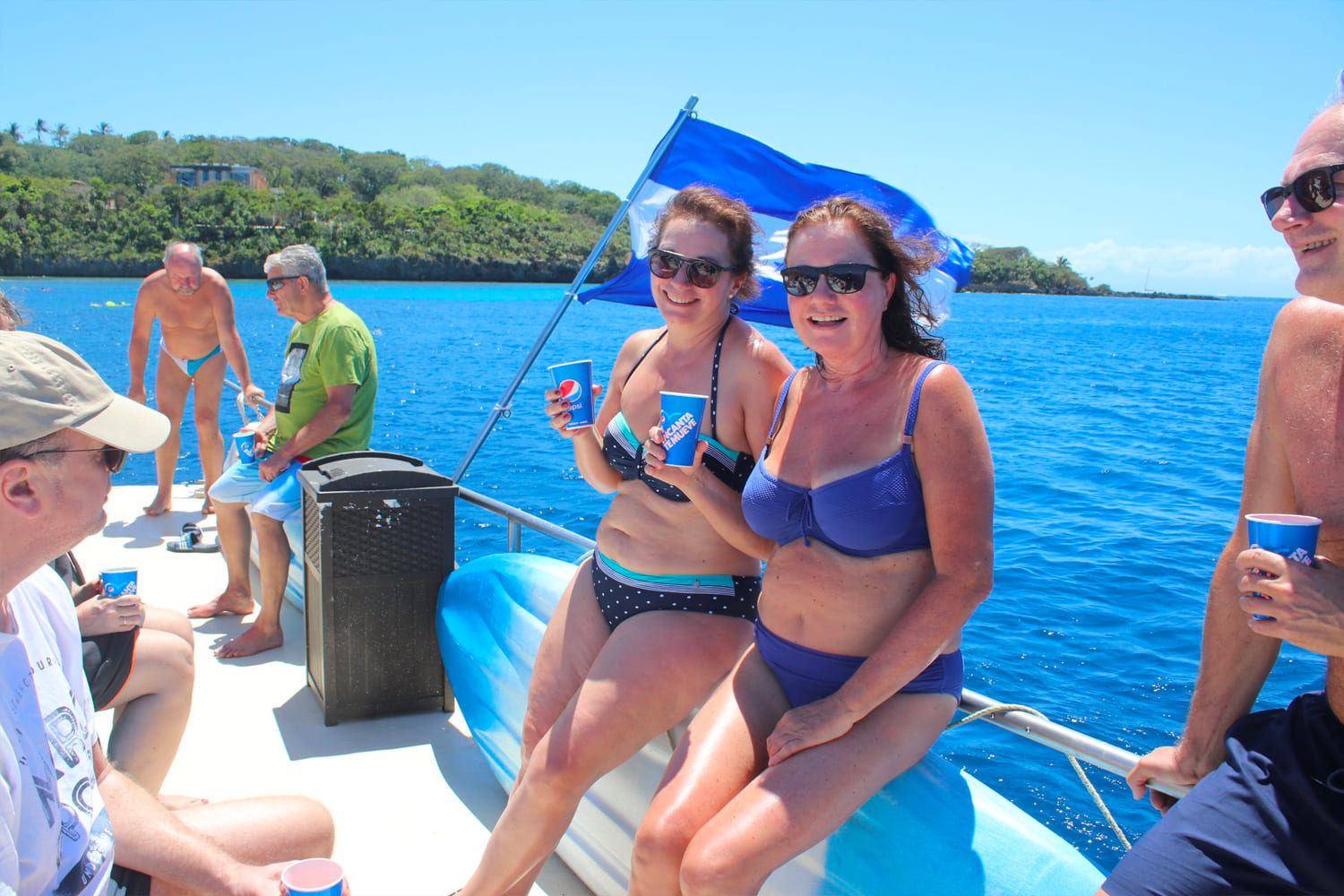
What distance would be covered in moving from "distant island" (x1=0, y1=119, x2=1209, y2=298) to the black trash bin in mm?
26082

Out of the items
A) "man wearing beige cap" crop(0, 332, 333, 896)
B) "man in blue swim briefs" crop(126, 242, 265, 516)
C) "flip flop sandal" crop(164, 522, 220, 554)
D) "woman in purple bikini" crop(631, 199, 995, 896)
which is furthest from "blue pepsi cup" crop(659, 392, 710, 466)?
"man in blue swim briefs" crop(126, 242, 265, 516)

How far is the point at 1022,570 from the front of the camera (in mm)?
10484

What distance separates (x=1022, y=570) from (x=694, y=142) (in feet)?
26.4

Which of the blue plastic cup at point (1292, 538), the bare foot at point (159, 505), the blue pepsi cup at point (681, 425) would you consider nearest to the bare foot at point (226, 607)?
the bare foot at point (159, 505)

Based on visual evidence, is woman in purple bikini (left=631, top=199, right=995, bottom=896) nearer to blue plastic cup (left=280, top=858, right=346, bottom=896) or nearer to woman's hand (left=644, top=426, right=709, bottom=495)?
woman's hand (left=644, top=426, right=709, bottom=495)

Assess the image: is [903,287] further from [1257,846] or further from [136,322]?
[136,322]

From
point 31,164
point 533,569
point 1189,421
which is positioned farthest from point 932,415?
point 31,164

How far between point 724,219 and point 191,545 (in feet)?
14.2

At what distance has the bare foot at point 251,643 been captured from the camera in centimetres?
396

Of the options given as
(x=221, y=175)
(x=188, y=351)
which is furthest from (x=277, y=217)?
(x=188, y=351)

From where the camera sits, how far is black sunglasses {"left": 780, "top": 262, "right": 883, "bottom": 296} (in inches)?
75.2

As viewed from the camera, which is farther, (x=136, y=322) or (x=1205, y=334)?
(x=1205, y=334)

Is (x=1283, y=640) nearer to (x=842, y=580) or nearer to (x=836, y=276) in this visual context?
(x=842, y=580)

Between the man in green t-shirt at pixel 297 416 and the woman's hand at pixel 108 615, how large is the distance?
1.71 m
